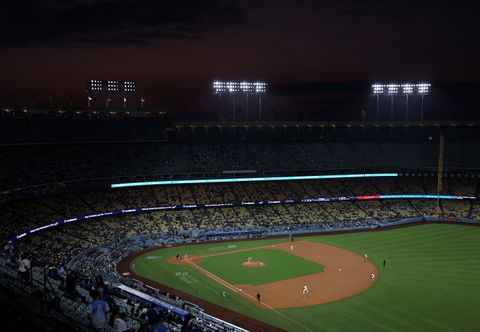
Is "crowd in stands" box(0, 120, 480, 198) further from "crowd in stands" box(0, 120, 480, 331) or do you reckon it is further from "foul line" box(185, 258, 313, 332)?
"foul line" box(185, 258, 313, 332)

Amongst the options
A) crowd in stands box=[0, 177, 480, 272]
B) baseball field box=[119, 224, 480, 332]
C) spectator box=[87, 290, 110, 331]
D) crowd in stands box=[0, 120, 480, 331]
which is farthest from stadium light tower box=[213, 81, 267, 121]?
spectator box=[87, 290, 110, 331]

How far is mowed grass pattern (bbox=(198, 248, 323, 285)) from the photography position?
42125 millimetres

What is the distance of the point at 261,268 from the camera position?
45281 mm

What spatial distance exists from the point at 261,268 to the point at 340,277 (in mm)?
7891

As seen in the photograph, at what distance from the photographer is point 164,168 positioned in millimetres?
68000

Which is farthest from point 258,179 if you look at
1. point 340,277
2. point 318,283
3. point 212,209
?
point 318,283

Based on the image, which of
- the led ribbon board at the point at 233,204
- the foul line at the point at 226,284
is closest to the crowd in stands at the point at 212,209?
the led ribbon board at the point at 233,204

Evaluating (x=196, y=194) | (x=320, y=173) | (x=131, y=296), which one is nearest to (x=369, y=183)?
(x=320, y=173)

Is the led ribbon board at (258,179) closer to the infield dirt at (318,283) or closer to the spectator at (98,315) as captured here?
the infield dirt at (318,283)

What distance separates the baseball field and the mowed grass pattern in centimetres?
10

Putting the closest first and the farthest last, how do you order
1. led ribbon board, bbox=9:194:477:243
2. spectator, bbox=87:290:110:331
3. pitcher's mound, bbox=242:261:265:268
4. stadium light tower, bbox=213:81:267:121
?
spectator, bbox=87:290:110:331
pitcher's mound, bbox=242:261:265:268
led ribbon board, bbox=9:194:477:243
stadium light tower, bbox=213:81:267:121

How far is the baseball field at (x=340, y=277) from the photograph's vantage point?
3188cm

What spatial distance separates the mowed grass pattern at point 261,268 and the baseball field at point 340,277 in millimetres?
98

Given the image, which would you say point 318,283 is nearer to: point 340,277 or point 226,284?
point 340,277
